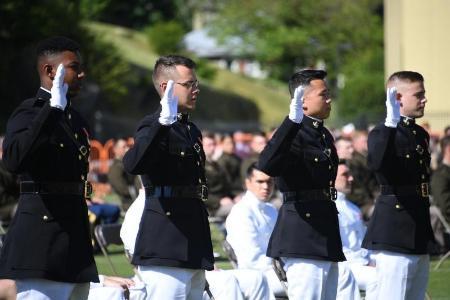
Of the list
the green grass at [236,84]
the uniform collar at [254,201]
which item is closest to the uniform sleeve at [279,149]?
the uniform collar at [254,201]

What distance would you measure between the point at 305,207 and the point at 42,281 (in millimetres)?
2343

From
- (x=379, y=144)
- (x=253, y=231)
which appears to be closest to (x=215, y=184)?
(x=253, y=231)

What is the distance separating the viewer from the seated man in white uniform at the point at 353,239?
1104 centimetres

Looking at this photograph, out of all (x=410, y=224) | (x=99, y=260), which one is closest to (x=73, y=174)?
(x=410, y=224)

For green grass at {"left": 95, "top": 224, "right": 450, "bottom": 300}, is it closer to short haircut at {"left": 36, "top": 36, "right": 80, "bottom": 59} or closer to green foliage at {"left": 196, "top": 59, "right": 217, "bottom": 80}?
short haircut at {"left": 36, "top": 36, "right": 80, "bottom": 59}

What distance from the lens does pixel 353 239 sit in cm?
1182

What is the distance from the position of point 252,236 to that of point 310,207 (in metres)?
2.69

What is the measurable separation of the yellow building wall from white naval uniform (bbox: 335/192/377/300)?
21.9 metres

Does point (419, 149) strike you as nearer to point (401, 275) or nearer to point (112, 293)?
point (401, 275)

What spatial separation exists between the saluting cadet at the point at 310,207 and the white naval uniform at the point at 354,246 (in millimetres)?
2274

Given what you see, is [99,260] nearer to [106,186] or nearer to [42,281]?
[42,281]

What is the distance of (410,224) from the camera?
30.2ft

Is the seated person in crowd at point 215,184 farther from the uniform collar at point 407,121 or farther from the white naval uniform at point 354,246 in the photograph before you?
the uniform collar at point 407,121

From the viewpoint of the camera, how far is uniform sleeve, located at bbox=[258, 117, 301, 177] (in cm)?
795
